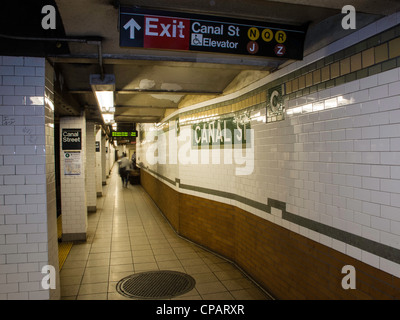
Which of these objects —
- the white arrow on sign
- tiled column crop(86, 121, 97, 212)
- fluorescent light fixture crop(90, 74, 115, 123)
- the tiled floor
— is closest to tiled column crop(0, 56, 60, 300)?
fluorescent light fixture crop(90, 74, 115, 123)

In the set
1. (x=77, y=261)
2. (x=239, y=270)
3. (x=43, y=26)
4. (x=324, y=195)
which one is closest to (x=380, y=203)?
(x=324, y=195)

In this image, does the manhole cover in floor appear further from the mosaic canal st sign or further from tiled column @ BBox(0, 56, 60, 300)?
the mosaic canal st sign

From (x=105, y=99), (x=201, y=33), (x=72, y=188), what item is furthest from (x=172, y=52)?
(x=72, y=188)

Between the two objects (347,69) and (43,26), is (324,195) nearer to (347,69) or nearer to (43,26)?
(347,69)

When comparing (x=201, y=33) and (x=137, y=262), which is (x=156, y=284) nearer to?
(x=137, y=262)

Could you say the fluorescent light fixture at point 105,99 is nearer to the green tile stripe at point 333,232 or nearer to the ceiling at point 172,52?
the ceiling at point 172,52

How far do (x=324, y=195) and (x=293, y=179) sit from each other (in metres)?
0.62

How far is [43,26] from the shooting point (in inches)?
138

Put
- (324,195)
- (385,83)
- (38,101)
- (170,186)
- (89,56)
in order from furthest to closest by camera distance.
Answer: (170,186) → (89,56) → (38,101) → (324,195) → (385,83)

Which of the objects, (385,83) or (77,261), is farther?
(77,261)

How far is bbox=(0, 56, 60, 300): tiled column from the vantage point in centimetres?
354

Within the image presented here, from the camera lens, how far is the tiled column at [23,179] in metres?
3.54

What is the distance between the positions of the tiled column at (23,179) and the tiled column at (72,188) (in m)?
3.93

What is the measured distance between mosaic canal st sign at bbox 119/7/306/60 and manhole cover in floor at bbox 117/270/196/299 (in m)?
3.49
